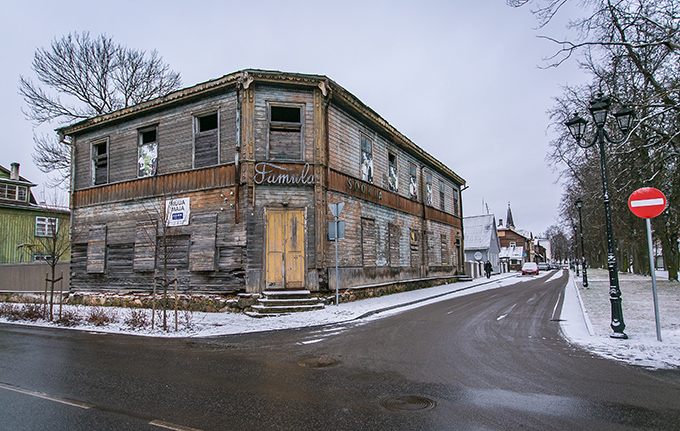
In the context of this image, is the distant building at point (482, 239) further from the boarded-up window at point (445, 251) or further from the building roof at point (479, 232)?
Answer: the boarded-up window at point (445, 251)

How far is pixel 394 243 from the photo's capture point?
1898 cm

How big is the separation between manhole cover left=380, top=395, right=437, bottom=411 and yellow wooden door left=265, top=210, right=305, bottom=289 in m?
8.63

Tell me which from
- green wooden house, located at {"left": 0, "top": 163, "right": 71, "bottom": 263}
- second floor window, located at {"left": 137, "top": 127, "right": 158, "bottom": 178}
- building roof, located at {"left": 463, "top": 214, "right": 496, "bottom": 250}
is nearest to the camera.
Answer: second floor window, located at {"left": 137, "top": 127, "right": 158, "bottom": 178}

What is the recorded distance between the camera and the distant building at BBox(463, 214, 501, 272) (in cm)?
4841

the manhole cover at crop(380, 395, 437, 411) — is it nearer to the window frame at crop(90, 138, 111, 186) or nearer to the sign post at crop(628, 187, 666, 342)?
the sign post at crop(628, 187, 666, 342)

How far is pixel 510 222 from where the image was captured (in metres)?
115

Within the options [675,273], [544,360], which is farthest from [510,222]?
[544,360]

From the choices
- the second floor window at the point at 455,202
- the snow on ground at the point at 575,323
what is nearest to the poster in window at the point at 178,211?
the snow on ground at the point at 575,323

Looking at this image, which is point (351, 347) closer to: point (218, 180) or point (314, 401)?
point (314, 401)

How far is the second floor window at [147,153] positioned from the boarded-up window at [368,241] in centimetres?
883

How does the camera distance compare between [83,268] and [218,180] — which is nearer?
[218,180]

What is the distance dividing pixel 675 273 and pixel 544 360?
22885 millimetres

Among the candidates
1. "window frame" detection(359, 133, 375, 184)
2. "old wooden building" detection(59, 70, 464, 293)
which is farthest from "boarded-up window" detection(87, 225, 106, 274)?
"window frame" detection(359, 133, 375, 184)

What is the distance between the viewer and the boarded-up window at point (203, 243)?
1354 cm
